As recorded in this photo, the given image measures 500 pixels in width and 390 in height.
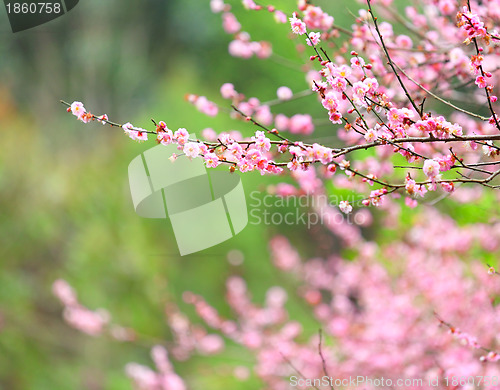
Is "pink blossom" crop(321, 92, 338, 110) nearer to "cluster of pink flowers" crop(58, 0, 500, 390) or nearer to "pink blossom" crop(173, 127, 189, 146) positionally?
"cluster of pink flowers" crop(58, 0, 500, 390)

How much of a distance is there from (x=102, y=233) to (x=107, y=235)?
0.26ft

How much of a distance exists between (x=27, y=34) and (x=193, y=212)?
10318mm

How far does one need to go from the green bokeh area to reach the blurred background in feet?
0.06

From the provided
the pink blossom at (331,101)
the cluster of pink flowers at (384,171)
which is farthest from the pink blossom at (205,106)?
the pink blossom at (331,101)

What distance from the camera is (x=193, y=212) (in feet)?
26.2

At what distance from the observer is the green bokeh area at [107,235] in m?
6.40

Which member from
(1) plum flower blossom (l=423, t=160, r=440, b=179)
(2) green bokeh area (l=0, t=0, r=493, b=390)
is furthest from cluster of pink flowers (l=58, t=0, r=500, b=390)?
(2) green bokeh area (l=0, t=0, r=493, b=390)

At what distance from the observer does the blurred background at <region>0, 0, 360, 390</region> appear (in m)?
6.41

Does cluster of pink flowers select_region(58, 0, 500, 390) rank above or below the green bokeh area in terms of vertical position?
below

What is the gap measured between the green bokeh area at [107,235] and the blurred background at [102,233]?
2 centimetres

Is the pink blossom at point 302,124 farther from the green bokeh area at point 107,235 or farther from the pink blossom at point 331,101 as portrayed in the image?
the pink blossom at point 331,101

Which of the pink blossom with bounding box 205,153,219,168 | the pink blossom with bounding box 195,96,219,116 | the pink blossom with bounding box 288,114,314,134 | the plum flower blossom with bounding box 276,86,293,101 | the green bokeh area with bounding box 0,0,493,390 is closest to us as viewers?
the pink blossom with bounding box 205,153,219,168

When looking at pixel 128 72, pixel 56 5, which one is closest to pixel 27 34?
pixel 128 72

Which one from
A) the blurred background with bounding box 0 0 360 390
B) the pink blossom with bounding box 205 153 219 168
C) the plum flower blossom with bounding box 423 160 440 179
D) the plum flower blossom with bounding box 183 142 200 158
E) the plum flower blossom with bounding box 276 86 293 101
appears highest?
the blurred background with bounding box 0 0 360 390
